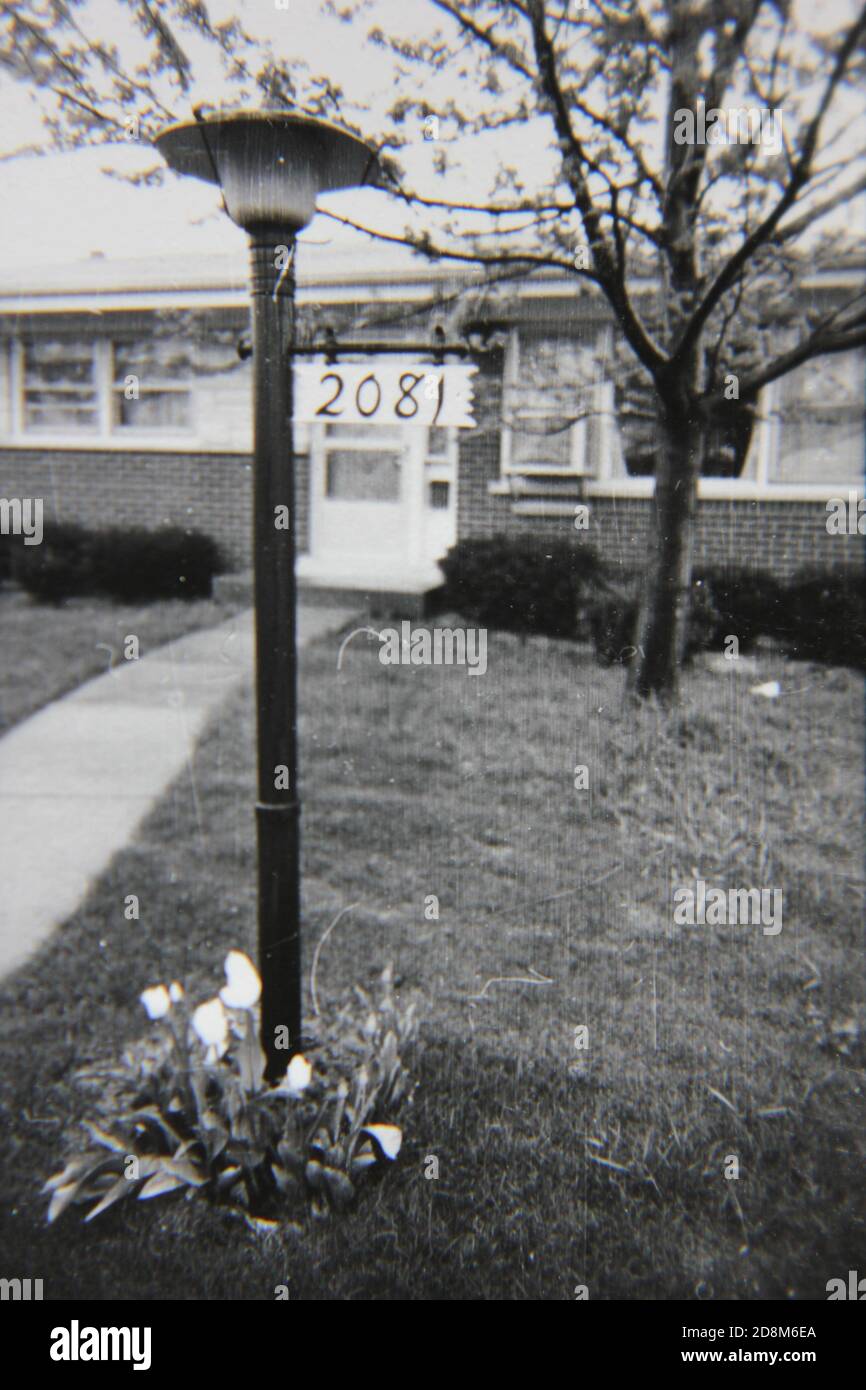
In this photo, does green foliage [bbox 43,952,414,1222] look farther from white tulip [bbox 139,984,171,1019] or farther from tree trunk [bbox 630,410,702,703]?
tree trunk [bbox 630,410,702,703]

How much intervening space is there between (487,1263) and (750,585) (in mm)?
5575

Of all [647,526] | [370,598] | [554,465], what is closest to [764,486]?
[647,526]

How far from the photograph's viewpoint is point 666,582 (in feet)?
17.0

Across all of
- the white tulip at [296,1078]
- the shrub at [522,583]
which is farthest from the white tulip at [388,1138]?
the shrub at [522,583]

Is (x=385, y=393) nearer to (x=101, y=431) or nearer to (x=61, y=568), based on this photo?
(x=61, y=568)

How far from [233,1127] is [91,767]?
9.99 feet

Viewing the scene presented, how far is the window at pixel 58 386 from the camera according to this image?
10.0 meters

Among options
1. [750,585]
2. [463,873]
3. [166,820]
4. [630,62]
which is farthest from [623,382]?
[166,820]

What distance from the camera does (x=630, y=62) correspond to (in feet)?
10.2

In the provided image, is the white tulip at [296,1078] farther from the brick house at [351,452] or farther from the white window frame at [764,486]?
the white window frame at [764,486]

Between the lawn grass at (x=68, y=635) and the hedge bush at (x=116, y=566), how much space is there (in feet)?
0.39

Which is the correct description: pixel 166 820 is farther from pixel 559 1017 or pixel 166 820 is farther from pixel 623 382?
pixel 623 382

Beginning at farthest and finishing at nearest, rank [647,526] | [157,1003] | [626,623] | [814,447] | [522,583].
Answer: [814,447]
[647,526]
[522,583]
[626,623]
[157,1003]

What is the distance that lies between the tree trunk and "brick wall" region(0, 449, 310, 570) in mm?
5086
